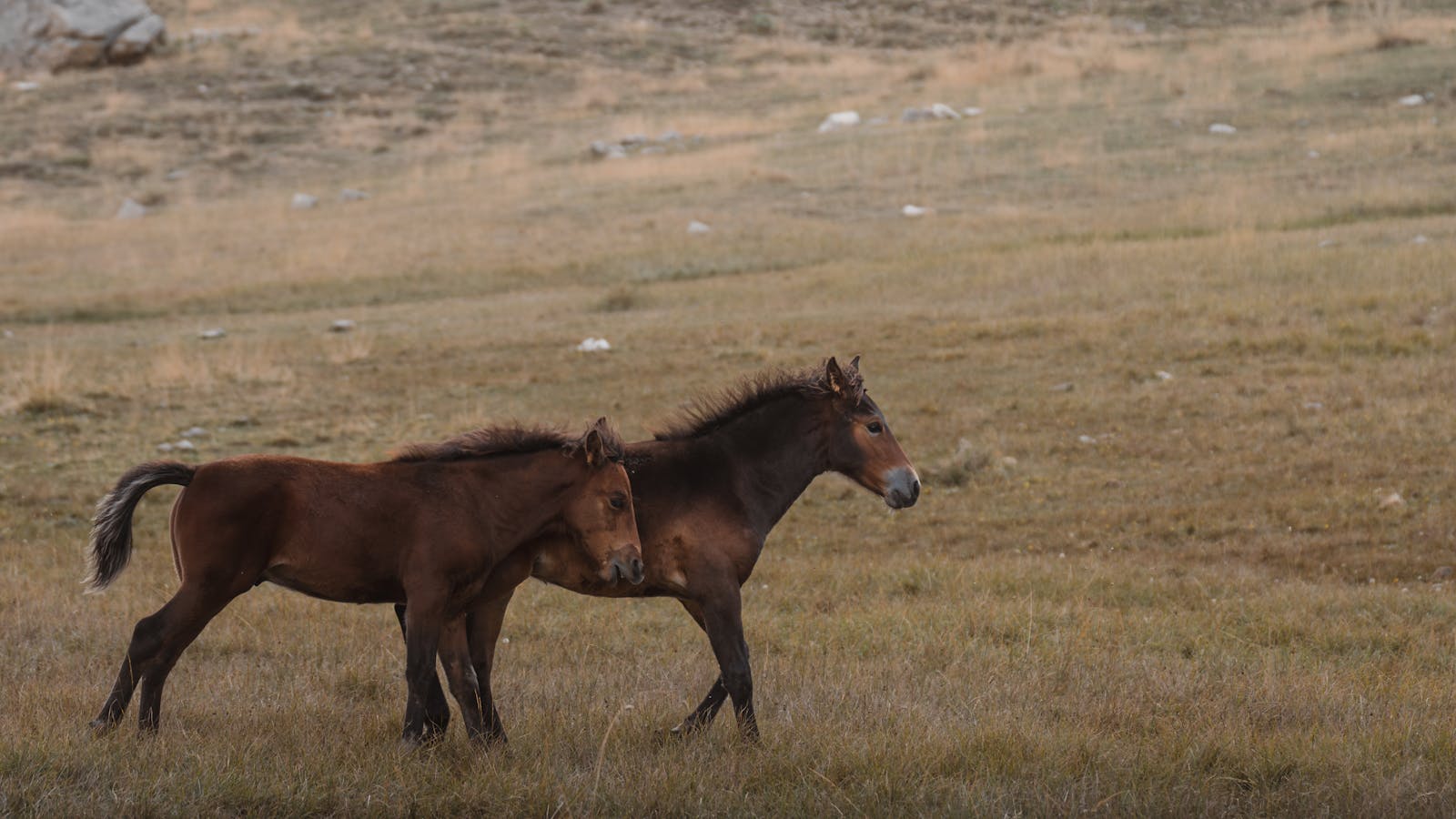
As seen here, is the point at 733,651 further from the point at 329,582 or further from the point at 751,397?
the point at 329,582

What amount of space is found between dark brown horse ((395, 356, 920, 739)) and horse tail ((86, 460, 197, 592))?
1356mm

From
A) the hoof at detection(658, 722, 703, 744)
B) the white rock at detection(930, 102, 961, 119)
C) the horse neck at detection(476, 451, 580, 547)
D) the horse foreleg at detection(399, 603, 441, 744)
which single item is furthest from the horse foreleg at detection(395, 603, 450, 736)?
the white rock at detection(930, 102, 961, 119)

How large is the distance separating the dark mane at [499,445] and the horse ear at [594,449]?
76 millimetres

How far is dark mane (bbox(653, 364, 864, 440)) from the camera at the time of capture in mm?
7789

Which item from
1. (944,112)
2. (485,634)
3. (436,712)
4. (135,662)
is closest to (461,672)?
(436,712)

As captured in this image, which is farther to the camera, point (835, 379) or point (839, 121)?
point (839, 121)

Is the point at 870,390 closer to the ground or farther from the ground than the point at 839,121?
farther from the ground

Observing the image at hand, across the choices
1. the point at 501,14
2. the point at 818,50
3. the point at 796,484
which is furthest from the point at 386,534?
the point at 501,14

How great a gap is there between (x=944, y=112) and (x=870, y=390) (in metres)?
25.4

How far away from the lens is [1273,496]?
1339 cm

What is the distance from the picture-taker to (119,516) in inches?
279

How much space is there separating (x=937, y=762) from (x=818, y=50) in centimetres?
5107

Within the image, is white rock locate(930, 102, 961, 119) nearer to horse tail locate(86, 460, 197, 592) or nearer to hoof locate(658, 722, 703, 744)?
hoof locate(658, 722, 703, 744)

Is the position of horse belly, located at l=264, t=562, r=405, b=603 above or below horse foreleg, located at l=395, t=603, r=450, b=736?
above
